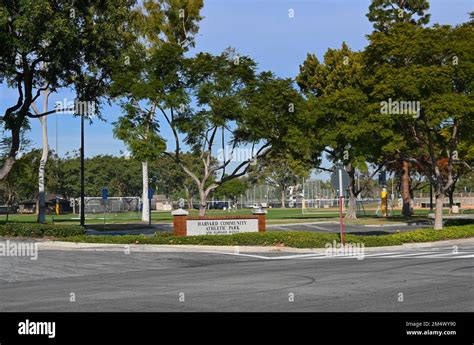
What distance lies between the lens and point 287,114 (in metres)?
33.2

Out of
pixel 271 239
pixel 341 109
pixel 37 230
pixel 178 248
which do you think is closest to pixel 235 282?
pixel 178 248

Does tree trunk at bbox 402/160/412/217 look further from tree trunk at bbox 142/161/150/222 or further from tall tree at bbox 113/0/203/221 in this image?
tall tree at bbox 113/0/203/221

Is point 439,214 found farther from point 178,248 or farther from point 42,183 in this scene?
point 42,183

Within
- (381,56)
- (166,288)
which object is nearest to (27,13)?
(381,56)

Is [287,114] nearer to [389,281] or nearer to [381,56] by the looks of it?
[381,56]

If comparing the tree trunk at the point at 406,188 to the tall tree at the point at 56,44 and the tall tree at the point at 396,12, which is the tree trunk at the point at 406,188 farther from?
the tall tree at the point at 56,44

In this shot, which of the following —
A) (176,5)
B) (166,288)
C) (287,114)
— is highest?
(176,5)

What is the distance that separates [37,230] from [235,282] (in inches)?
711

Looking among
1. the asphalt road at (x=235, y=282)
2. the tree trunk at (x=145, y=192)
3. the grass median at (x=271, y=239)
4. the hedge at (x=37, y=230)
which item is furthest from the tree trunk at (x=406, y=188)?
the asphalt road at (x=235, y=282)

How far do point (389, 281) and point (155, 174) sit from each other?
114 metres

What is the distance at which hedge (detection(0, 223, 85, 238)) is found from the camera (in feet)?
96.4

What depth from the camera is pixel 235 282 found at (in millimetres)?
14328

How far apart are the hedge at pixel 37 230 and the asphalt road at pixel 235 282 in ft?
22.6
